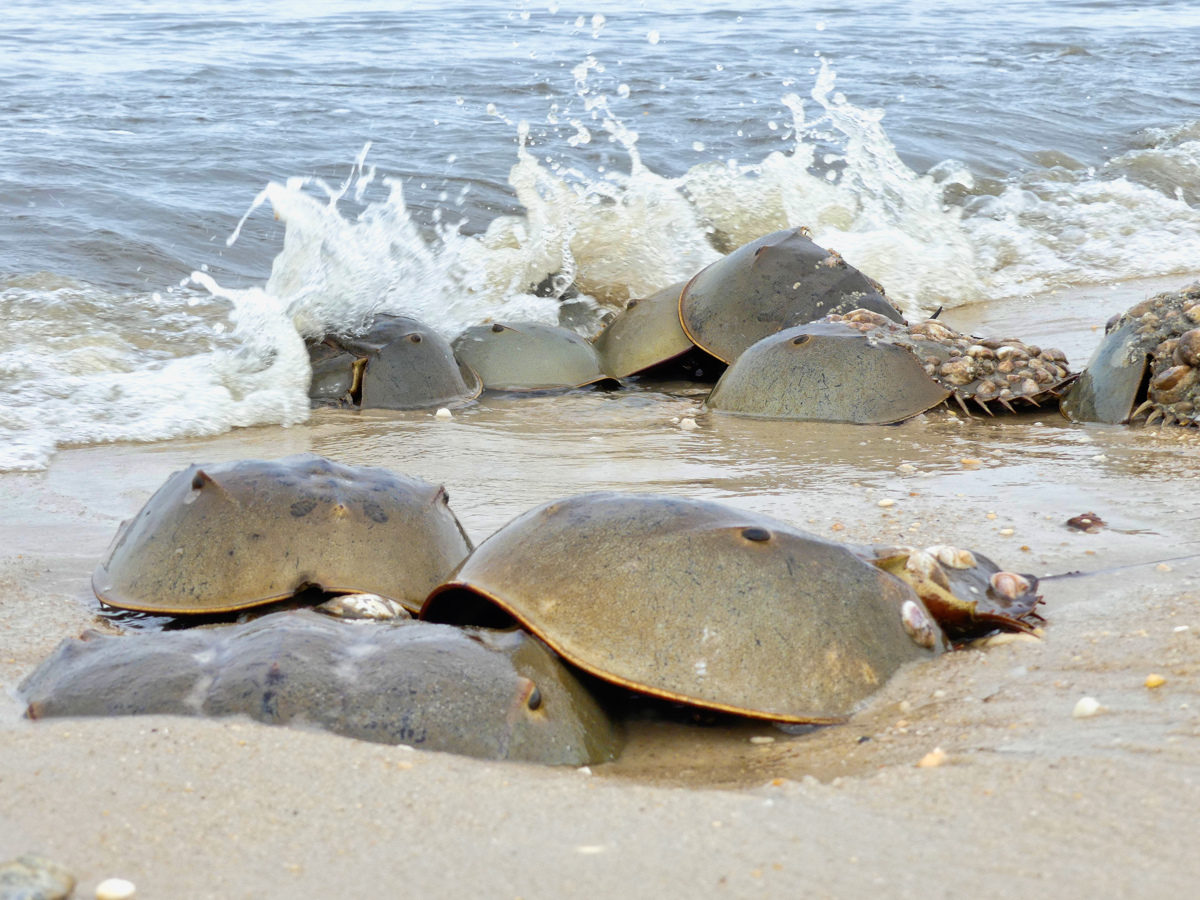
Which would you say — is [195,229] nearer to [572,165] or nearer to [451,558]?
[572,165]

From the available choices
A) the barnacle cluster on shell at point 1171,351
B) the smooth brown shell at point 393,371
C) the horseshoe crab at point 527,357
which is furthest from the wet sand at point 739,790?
the horseshoe crab at point 527,357

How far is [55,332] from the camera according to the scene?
5398 mm

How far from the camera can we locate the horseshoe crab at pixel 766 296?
5.00 metres

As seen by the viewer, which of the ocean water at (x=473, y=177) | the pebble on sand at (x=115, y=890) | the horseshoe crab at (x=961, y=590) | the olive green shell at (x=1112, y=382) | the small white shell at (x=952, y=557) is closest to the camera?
the pebble on sand at (x=115, y=890)

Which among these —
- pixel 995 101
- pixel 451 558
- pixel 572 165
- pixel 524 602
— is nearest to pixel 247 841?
pixel 524 602

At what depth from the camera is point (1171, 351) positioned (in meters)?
3.87

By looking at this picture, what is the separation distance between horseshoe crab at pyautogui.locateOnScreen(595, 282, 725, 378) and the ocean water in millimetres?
965

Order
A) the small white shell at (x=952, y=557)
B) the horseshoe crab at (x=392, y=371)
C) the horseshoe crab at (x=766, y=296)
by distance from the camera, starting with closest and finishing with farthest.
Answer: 1. the small white shell at (x=952, y=557)
2. the horseshoe crab at (x=392, y=371)
3. the horseshoe crab at (x=766, y=296)

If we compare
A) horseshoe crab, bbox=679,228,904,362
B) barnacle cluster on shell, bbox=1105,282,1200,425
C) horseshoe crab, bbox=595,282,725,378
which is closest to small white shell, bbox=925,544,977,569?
barnacle cluster on shell, bbox=1105,282,1200,425

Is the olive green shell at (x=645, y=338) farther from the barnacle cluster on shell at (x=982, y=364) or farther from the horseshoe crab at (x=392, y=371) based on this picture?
the barnacle cluster on shell at (x=982, y=364)

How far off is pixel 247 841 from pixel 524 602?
628 millimetres

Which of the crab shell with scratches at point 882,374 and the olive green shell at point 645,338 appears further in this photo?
the olive green shell at point 645,338

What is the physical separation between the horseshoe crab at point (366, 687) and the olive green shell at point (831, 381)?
2536mm

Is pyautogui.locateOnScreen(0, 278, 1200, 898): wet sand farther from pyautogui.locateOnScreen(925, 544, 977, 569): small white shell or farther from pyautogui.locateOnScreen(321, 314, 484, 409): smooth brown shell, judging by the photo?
pyautogui.locateOnScreen(321, 314, 484, 409): smooth brown shell
